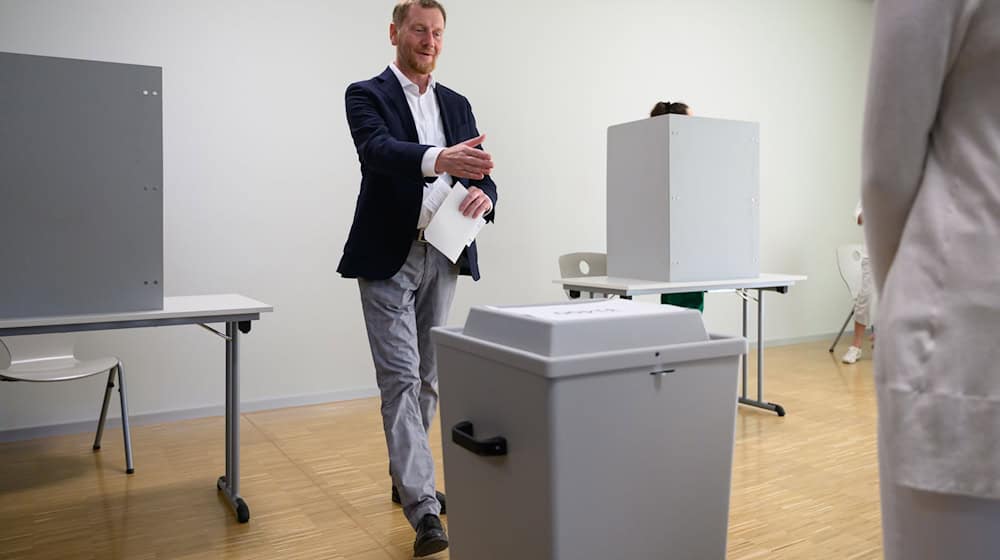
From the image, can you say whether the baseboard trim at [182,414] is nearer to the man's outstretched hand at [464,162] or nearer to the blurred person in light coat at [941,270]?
the man's outstretched hand at [464,162]

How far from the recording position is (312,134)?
400 centimetres

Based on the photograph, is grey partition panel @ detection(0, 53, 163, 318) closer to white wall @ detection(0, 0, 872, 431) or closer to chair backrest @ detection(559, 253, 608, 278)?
white wall @ detection(0, 0, 872, 431)

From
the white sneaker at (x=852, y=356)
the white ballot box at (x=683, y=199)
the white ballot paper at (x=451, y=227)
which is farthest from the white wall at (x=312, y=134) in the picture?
the white ballot paper at (x=451, y=227)

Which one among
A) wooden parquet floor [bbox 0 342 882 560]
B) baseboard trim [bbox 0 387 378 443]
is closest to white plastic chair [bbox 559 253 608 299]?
wooden parquet floor [bbox 0 342 882 560]

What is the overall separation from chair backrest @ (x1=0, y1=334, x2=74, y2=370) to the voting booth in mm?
2421

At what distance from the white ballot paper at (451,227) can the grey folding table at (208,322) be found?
2.04ft

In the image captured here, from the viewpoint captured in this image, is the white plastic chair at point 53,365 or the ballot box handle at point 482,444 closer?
the ballot box handle at point 482,444

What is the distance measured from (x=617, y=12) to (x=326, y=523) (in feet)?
12.9

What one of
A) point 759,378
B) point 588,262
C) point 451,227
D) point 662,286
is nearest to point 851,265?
point 759,378

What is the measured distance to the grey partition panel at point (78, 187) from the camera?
7.02ft

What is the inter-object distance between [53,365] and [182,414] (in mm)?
816

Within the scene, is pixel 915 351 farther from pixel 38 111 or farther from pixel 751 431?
pixel 751 431

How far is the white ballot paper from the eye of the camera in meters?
2.10

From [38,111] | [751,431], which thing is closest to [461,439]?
[38,111]
